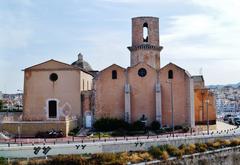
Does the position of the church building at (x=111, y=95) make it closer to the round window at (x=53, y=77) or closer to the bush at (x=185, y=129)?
the round window at (x=53, y=77)

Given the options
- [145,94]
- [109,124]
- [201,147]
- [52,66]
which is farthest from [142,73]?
[201,147]

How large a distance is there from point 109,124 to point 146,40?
1235cm

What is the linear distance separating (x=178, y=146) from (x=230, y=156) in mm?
5339

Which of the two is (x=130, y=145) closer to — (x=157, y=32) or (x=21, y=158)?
(x=21, y=158)

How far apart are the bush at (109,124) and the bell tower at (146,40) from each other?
9248 millimetres

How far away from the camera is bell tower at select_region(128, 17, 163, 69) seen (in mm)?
59125

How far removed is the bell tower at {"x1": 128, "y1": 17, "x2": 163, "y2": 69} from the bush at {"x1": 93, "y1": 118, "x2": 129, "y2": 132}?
925cm

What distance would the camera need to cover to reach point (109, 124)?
52.7 meters

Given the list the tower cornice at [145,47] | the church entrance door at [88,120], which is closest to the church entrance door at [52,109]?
the church entrance door at [88,120]

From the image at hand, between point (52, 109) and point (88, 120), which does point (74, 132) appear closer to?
point (88, 120)

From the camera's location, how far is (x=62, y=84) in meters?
55.2

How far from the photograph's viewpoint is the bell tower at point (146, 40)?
194 feet

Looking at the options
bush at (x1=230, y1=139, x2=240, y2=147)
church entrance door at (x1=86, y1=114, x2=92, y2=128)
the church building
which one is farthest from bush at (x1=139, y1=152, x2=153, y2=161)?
church entrance door at (x1=86, y1=114, x2=92, y2=128)

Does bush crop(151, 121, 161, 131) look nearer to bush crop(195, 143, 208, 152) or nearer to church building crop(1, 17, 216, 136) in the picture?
church building crop(1, 17, 216, 136)
